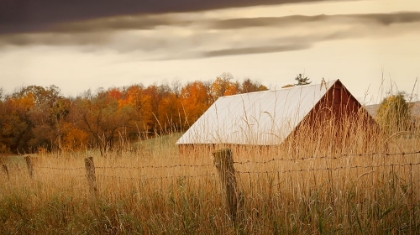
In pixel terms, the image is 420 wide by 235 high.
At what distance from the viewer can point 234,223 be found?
4.69 m

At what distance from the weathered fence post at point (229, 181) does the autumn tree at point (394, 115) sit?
2.44m

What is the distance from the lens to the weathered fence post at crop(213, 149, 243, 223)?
479 centimetres

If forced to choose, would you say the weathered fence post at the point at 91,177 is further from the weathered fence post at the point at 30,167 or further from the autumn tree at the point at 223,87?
the autumn tree at the point at 223,87

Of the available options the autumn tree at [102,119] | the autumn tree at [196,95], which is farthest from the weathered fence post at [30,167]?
the autumn tree at [196,95]

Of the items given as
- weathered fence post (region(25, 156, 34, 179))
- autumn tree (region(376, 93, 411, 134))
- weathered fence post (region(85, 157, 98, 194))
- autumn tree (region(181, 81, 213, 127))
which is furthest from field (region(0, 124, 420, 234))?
autumn tree (region(181, 81, 213, 127))

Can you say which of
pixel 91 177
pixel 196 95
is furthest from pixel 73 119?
pixel 91 177

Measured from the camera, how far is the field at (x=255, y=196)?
4379 mm

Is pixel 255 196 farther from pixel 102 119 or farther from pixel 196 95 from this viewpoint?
pixel 196 95

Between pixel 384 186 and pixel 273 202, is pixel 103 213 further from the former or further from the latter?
pixel 384 186

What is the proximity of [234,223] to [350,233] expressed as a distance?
48.8 inches

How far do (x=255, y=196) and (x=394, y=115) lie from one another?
8.14ft

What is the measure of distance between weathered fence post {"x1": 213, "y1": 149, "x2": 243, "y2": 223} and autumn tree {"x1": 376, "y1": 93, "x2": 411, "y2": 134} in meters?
2.44

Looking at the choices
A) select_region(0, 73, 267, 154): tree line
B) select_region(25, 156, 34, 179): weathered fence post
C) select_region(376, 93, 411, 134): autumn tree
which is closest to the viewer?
select_region(376, 93, 411, 134): autumn tree

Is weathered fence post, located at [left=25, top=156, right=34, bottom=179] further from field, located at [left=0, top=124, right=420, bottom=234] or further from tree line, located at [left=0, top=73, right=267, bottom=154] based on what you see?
tree line, located at [left=0, top=73, right=267, bottom=154]
